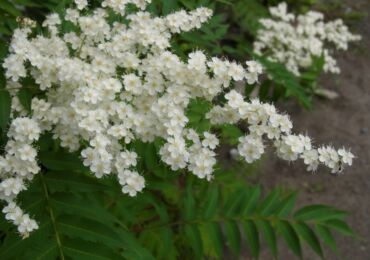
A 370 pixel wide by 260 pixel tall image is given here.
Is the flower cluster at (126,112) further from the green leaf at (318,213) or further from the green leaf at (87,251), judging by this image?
the green leaf at (318,213)

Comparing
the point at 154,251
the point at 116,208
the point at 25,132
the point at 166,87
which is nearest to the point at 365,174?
the point at 154,251

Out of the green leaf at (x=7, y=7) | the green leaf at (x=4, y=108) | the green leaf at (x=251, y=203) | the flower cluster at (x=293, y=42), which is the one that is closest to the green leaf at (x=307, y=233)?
the green leaf at (x=251, y=203)

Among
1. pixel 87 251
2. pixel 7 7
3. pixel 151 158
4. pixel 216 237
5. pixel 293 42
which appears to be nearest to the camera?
pixel 87 251

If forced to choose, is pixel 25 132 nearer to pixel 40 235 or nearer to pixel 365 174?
pixel 40 235

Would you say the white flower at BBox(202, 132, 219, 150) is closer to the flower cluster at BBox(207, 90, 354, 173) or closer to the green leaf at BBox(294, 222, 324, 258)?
the flower cluster at BBox(207, 90, 354, 173)

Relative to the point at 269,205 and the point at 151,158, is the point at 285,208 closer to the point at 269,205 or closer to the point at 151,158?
the point at 269,205

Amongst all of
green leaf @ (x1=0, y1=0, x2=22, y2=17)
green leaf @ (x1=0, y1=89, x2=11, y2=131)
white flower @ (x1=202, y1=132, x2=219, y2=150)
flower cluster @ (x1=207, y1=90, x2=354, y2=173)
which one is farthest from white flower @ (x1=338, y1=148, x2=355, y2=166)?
green leaf @ (x1=0, y1=0, x2=22, y2=17)

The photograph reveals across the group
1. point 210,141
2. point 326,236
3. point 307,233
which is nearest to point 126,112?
point 210,141
